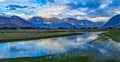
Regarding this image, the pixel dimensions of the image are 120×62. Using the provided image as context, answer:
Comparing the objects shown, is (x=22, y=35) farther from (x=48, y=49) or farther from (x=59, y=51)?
(x=59, y=51)

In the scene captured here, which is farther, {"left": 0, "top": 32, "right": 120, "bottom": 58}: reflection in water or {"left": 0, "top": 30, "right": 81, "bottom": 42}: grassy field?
{"left": 0, "top": 30, "right": 81, "bottom": 42}: grassy field

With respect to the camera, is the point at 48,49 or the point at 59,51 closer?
the point at 59,51

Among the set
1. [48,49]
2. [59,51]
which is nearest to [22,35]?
[48,49]

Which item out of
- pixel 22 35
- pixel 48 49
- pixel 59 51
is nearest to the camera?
pixel 59 51

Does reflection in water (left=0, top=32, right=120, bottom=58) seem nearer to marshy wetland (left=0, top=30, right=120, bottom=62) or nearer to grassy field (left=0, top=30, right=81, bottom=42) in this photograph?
marshy wetland (left=0, top=30, right=120, bottom=62)

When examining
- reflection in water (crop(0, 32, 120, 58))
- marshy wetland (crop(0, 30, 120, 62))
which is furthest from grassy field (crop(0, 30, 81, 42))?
reflection in water (crop(0, 32, 120, 58))

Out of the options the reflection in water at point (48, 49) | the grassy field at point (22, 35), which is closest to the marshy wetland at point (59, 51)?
the reflection in water at point (48, 49)

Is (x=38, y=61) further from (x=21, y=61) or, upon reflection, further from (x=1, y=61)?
(x=1, y=61)

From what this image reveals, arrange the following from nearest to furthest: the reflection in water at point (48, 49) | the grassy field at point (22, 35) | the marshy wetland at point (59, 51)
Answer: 1. the marshy wetland at point (59, 51)
2. the reflection in water at point (48, 49)
3. the grassy field at point (22, 35)

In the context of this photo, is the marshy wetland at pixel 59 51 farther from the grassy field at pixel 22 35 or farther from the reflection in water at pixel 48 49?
the grassy field at pixel 22 35

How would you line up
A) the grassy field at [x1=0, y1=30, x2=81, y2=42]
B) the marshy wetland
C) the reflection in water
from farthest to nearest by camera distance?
the grassy field at [x1=0, y1=30, x2=81, y2=42], the reflection in water, the marshy wetland

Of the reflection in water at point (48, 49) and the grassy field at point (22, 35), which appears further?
the grassy field at point (22, 35)

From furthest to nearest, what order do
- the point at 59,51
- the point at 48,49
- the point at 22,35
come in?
the point at 22,35 → the point at 48,49 → the point at 59,51

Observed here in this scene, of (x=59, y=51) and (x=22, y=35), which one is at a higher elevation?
(x=22, y=35)
